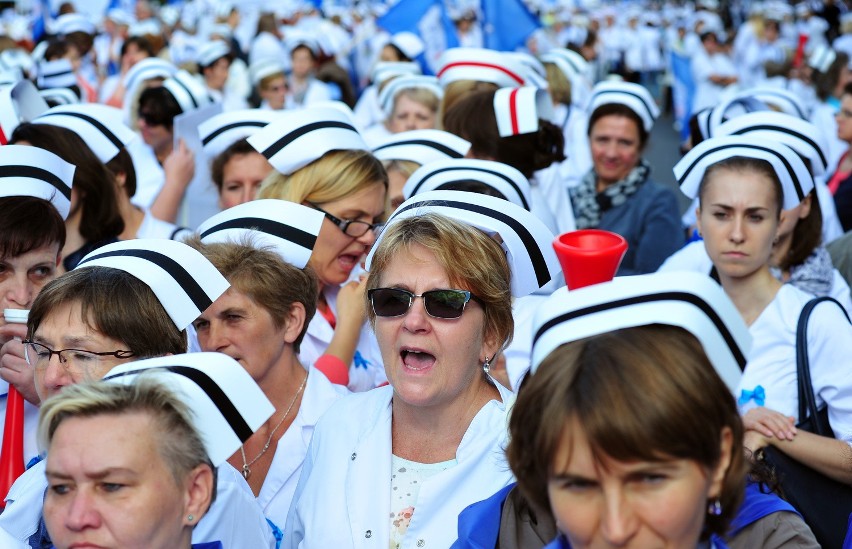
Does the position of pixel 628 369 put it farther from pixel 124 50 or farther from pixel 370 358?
pixel 124 50

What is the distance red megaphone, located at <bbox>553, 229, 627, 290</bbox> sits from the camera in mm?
2264

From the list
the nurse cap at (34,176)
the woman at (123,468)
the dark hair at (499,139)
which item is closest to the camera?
the woman at (123,468)

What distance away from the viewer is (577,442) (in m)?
2.18

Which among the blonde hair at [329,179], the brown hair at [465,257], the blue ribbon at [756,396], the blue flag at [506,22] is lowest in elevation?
the blue ribbon at [756,396]

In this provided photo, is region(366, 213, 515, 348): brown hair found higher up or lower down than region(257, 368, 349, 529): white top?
higher up

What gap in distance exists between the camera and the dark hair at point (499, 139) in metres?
5.90

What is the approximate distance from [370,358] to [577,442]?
9.47ft

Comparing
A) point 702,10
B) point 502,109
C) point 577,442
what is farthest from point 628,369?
point 702,10

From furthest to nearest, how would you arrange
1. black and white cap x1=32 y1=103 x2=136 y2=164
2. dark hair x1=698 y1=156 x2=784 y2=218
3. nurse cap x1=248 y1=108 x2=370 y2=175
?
black and white cap x1=32 y1=103 x2=136 y2=164
nurse cap x1=248 y1=108 x2=370 y2=175
dark hair x1=698 y1=156 x2=784 y2=218

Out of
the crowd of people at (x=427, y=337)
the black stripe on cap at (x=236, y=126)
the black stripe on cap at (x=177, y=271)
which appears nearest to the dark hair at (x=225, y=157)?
the crowd of people at (x=427, y=337)

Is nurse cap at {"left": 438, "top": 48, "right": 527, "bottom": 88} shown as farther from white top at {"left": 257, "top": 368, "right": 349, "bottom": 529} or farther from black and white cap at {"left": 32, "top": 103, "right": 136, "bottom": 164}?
white top at {"left": 257, "top": 368, "right": 349, "bottom": 529}

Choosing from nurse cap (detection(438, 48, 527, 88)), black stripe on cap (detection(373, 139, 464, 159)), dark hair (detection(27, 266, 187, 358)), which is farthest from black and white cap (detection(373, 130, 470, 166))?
dark hair (detection(27, 266, 187, 358))

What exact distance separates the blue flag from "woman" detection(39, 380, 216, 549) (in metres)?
9.62

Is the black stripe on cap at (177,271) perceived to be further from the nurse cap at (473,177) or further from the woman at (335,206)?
the nurse cap at (473,177)
